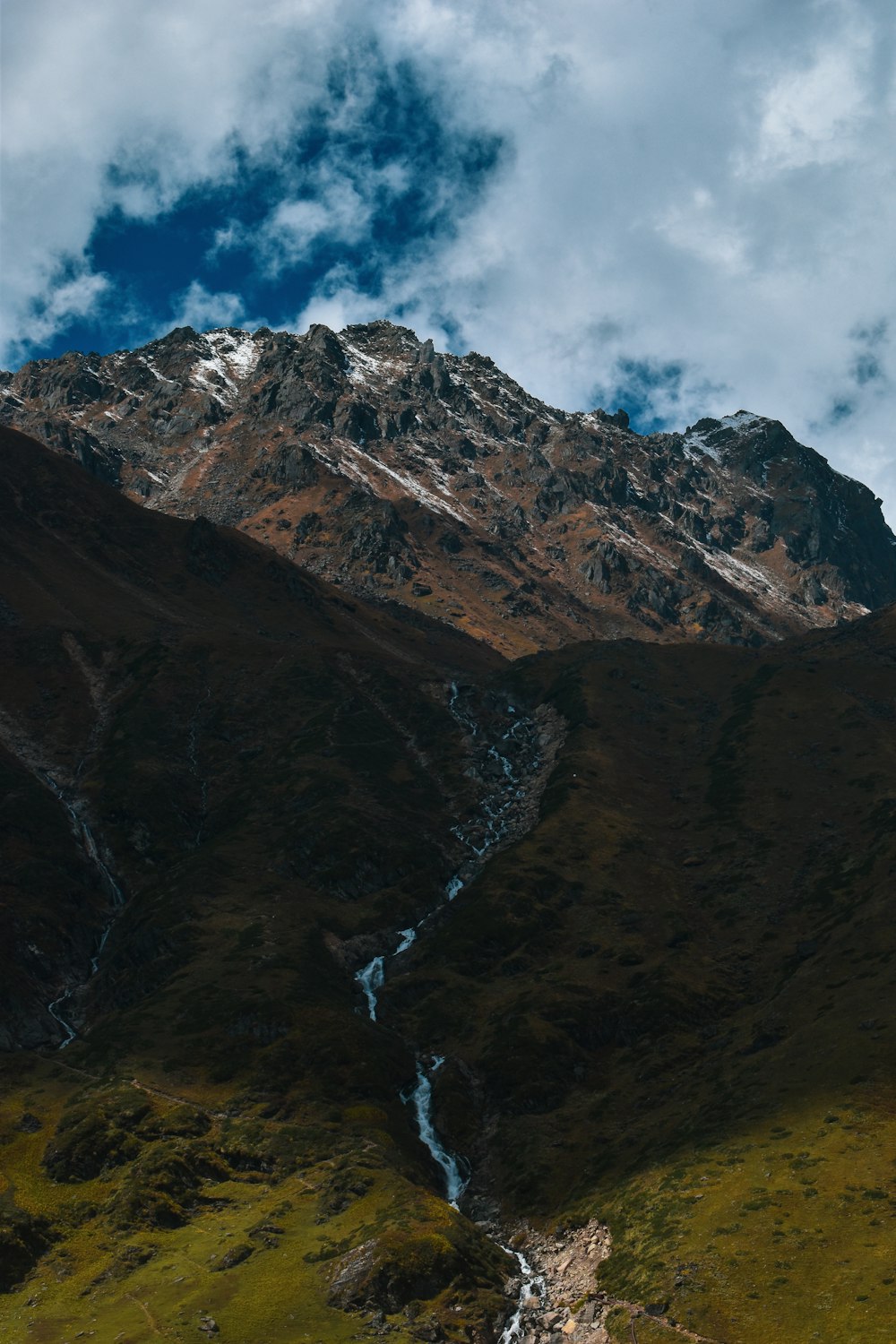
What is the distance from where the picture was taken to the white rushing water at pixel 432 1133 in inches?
5182

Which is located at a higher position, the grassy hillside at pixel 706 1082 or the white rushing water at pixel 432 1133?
the grassy hillside at pixel 706 1082

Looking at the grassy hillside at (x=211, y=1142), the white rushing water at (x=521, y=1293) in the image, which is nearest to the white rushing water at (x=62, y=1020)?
the grassy hillside at (x=211, y=1142)

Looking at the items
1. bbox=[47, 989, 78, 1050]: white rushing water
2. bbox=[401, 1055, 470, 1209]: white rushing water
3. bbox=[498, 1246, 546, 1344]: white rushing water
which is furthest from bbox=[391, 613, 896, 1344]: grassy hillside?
bbox=[47, 989, 78, 1050]: white rushing water

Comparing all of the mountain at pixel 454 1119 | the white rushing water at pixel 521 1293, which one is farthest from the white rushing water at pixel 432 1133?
the white rushing water at pixel 521 1293

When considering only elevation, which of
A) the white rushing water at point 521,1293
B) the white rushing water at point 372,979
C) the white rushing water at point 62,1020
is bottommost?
the white rushing water at point 62,1020

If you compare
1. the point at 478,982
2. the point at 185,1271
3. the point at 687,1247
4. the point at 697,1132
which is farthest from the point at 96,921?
the point at 687,1247

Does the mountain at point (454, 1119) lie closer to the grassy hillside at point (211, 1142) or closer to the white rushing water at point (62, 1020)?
the grassy hillside at point (211, 1142)

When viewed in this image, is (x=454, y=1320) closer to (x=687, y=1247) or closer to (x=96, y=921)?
(x=687, y=1247)

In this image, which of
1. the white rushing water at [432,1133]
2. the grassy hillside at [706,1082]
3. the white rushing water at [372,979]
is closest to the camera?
the grassy hillside at [706,1082]

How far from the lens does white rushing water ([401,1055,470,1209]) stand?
13162 cm

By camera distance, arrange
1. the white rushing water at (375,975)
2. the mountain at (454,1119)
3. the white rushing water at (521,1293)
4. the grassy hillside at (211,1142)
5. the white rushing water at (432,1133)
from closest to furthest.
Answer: the mountain at (454,1119) → the white rushing water at (521,1293) → the grassy hillside at (211,1142) → the white rushing water at (432,1133) → the white rushing water at (375,975)

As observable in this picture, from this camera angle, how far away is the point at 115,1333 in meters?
86.0

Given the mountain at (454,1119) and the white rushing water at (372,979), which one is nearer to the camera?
the mountain at (454,1119)

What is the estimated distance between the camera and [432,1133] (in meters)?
142
